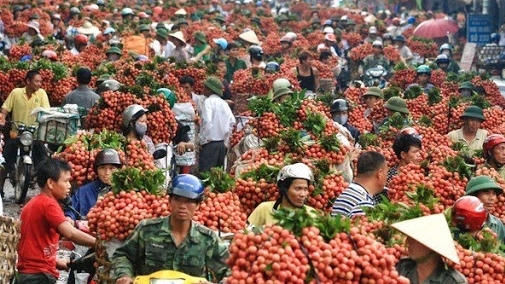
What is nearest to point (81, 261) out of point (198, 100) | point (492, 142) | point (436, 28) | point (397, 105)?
point (492, 142)

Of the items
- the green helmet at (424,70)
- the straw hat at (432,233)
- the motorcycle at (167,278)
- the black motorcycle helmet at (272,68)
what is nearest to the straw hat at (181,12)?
the black motorcycle helmet at (272,68)

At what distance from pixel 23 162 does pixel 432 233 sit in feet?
32.8

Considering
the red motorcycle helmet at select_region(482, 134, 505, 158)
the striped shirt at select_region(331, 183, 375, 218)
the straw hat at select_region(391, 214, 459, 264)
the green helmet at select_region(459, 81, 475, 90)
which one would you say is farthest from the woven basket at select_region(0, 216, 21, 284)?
the green helmet at select_region(459, 81, 475, 90)

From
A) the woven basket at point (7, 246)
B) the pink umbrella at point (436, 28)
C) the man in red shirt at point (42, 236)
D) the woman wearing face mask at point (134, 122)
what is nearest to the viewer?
the woven basket at point (7, 246)

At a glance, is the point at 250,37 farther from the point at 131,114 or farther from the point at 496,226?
the point at 496,226

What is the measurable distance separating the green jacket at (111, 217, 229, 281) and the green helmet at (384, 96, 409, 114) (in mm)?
8616

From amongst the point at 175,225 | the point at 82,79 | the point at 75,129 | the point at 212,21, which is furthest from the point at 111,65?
the point at 212,21

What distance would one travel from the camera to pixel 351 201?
11406mm

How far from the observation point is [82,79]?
18.3 meters

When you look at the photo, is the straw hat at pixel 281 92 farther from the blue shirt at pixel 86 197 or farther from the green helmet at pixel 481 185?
the green helmet at pixel 481 185

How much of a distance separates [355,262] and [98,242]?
9.25 ft

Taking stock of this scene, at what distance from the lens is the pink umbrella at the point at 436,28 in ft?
126

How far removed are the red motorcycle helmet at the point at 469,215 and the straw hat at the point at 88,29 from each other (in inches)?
855

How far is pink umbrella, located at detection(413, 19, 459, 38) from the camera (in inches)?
1508
